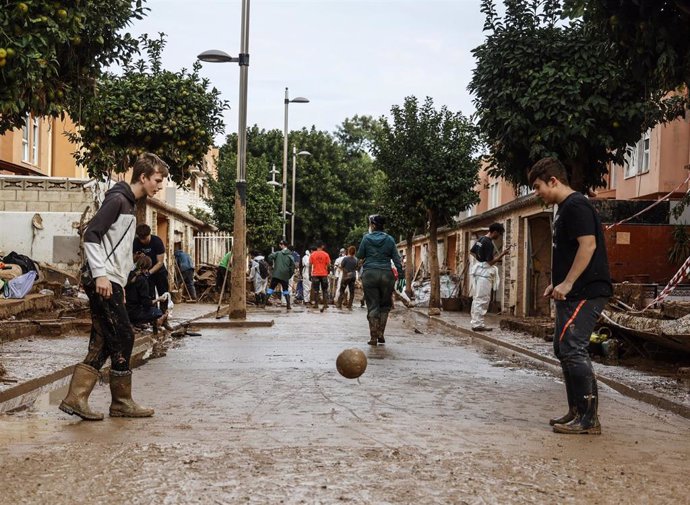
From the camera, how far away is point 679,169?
27.2 m

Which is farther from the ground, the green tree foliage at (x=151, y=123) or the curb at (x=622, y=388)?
the green tree foliage at (x=151, y=123)

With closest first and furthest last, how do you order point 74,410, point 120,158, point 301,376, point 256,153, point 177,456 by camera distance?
1. point 177,456
2. point 74,410
3. point 301,376
4. point 120,158
5. point 256,153

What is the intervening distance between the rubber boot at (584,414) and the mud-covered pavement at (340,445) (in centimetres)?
12

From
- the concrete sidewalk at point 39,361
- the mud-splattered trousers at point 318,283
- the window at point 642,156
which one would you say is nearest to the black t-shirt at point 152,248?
the concrete sidewalk at point 39,361

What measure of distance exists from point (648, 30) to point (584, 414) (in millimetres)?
3547

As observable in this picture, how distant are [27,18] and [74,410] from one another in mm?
3349

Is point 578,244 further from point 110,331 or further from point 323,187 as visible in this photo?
point 323,187

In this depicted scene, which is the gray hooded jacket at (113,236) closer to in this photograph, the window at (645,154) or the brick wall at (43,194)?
the brick wall at (43,194)

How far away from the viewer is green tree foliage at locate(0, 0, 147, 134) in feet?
25.9

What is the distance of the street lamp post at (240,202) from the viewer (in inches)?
752

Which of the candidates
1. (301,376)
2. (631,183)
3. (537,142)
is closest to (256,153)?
(631,183)

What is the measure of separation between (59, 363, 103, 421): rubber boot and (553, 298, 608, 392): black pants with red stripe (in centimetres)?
325

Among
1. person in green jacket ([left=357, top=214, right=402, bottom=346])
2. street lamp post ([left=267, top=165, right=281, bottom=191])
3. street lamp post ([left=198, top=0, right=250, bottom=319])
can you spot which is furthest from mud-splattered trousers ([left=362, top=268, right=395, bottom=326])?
street lamp post ([left=267, top=165, right=281, bottom=191])

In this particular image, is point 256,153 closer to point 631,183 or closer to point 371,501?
point 631,183
